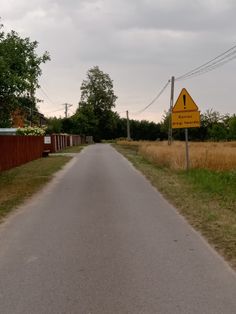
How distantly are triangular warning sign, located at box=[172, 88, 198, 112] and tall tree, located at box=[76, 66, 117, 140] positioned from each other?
8954 cm

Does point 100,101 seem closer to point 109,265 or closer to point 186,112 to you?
point 186,112

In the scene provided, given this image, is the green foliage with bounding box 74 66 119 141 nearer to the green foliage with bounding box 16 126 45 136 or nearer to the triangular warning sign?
the green foliage with bounding box 16 126 45 136

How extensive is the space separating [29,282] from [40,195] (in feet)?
28.9

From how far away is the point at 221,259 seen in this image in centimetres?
672

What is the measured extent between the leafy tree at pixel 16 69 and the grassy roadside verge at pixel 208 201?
555 centimetres

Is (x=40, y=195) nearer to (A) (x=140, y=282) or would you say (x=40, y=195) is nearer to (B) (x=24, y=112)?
(B) (x=24, y=112)

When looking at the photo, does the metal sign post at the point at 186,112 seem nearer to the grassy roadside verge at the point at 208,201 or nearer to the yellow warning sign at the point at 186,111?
the yellow warning sign at the point at 186,111

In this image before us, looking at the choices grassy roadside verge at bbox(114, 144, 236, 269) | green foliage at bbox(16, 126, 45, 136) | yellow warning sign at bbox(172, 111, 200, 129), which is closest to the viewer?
grassy roadside verge at bbox(114, 144, 236, 269)

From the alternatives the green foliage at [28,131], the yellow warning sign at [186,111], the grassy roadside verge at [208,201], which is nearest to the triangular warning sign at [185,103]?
the yellow warning sign at [186,111]

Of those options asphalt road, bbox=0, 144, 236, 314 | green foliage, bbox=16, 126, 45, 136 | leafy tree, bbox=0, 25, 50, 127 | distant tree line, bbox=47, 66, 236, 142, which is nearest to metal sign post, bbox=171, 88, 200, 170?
leafy tree, bbox=0, 25, 50, 127

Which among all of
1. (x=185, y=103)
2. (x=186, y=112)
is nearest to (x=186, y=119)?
(x=186, y=112)

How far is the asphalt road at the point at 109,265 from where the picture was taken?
496 centimetres

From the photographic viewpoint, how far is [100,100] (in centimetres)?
11625

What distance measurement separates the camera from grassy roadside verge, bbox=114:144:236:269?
8048 mm
